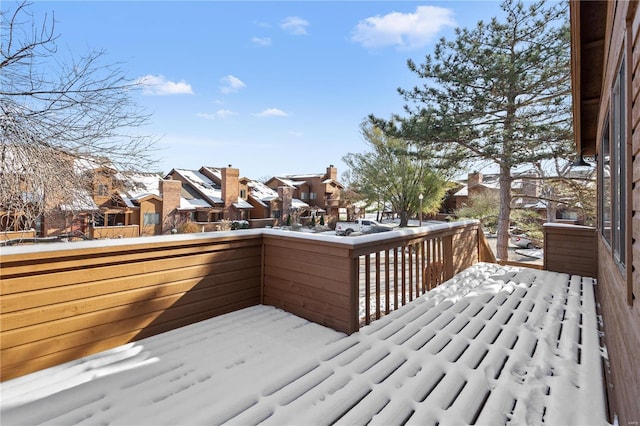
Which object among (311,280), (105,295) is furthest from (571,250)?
(105,295)

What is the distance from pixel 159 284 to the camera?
2477 mm

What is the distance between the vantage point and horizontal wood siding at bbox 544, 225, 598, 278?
452cm

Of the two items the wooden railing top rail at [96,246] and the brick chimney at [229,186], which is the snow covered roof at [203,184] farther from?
the wooden railing top rail at [96,246]

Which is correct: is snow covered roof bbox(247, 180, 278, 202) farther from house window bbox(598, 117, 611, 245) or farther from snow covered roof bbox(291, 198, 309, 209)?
house window bbox(598, 117, 611, 245)

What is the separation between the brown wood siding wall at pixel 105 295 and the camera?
188 centimetres

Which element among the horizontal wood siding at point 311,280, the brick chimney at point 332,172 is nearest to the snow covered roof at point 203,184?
the brick chimney at point 332,172

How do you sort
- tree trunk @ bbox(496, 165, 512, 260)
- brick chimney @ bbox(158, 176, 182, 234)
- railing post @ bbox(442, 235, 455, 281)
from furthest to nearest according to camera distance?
brick chimney @ bbox(158, 176, 182, 234), tree trunk @ bbox(496, 165, 512, 260), railing post @ bbox(442, 235, 455, 281)

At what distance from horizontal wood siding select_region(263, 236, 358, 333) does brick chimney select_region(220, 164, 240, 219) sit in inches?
833

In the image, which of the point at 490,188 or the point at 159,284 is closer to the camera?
the point at 159,284

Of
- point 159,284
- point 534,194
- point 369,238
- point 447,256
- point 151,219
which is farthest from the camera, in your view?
point 151,219

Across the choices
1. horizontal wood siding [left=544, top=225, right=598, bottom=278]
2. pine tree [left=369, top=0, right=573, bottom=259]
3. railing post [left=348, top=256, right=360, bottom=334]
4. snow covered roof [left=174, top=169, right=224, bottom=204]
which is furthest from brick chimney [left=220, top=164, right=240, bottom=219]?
railing post [left=348, top=256, right=360, bottom=334]

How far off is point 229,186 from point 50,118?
765 inches

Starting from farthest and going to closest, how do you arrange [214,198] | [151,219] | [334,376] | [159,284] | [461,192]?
[461,192] → [214,198] → [151,219] → [159,284] → [334,376]

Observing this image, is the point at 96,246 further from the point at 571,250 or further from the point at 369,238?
the point at 571,250
